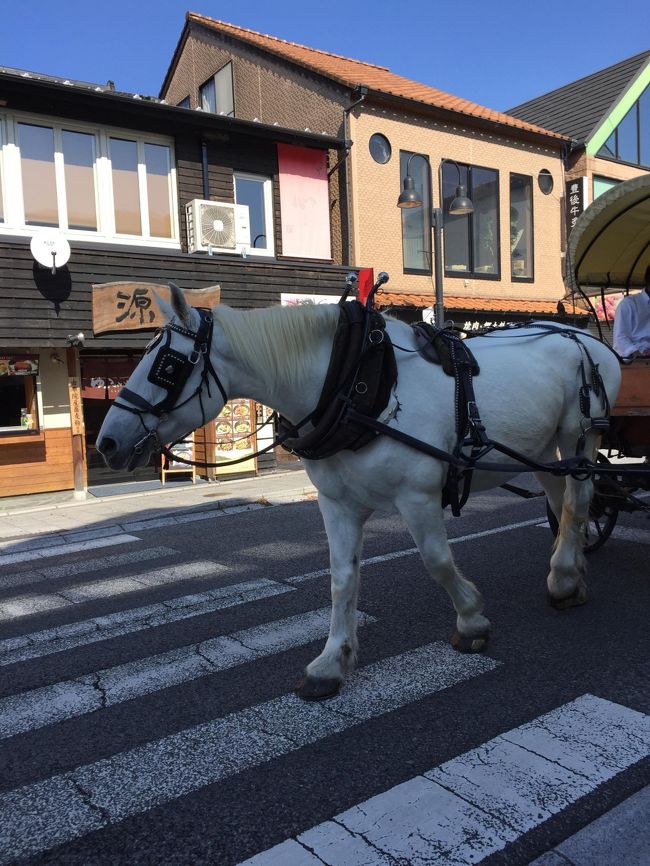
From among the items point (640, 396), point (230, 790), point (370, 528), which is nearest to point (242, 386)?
point (230, 790)

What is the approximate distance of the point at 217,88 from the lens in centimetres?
1888

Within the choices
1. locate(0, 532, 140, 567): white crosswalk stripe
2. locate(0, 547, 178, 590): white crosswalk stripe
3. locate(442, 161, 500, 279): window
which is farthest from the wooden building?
locate(0, 547, 178, 590): white crosswalk stripe

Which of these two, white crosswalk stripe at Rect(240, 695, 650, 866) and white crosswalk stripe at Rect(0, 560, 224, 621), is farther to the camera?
white crosswalk stripe at Rect(0, 560, 224, 621)

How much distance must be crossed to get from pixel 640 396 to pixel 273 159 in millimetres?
11047

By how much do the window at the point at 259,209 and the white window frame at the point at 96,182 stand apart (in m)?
1.70

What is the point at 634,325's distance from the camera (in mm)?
5699

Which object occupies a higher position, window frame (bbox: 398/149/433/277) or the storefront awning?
window frame (bbox: 398/149/433/277)

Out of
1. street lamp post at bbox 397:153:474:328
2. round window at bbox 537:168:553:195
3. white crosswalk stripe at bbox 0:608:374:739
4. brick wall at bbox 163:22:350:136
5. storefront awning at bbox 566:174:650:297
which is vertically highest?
brick wall at bbox 163:22:350:136

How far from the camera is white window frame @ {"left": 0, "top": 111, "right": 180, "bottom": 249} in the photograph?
36.6 ft

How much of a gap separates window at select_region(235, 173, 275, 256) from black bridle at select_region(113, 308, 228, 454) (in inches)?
442

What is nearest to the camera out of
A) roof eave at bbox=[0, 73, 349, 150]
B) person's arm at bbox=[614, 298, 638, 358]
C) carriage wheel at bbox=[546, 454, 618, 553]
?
carriage wheel at bbox=[546, 454, 618, 553]

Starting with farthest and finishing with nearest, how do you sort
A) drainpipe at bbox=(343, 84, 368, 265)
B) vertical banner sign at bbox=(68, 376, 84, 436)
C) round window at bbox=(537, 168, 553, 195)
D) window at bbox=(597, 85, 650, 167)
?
window at bbox=(597, 85, 650, 167) → round window at bbox=(537, 168, 553, 195) → drainpipe at bbox=(343, 84, 368, 265) → vertical banner sign at bbox=(68, 376, 84, 436)

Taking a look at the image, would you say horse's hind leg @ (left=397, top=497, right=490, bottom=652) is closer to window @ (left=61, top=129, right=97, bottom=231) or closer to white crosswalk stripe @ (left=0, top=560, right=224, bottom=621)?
white crosswalk stripe @ (left=0, top=560, right=224, bottom=621)

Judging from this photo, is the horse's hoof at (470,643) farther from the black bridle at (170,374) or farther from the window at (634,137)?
the window at (634,137)
